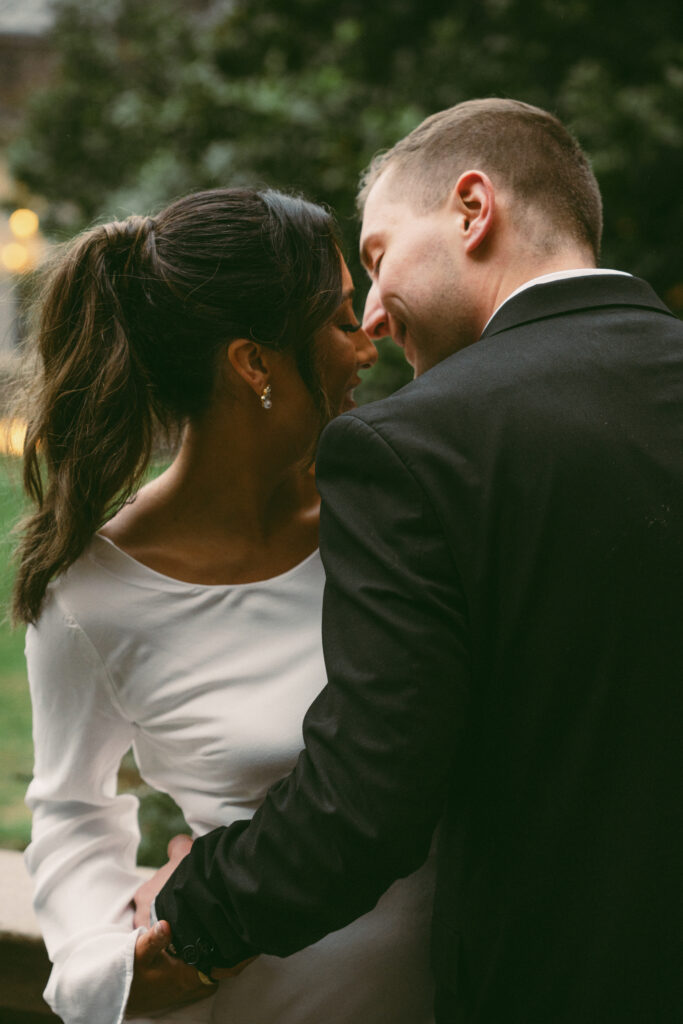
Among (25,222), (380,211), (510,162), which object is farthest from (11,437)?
(25,222)

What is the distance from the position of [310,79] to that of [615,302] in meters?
3.47

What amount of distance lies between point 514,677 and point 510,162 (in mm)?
908

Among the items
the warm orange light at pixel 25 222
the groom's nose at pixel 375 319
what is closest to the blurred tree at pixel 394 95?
the warm orange light at pixel 25 222

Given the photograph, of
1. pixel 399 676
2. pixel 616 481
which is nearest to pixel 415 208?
pixel 616 481

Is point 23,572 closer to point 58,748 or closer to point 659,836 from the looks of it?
point 58,748

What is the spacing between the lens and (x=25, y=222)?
6512 millimetres

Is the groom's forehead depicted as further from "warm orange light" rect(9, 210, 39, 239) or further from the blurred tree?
"warm orange light" rect(9, 210, 39, 239)

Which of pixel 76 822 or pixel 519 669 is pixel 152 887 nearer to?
pixel 76 822

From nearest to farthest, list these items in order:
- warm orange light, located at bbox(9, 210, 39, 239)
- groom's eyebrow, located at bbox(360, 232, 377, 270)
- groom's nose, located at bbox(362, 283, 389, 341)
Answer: groom's eyebrow, located at bbox(360, 232, 377, 270) < groom's nose, located at bbox(362, 283, 389, 341) < warm orange light, located at bbox(9, 210, 39, 239)

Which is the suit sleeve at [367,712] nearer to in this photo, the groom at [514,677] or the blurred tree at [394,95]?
the groom at [514,677]

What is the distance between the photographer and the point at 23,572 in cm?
172

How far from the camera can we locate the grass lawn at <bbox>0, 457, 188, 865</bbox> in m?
1.91

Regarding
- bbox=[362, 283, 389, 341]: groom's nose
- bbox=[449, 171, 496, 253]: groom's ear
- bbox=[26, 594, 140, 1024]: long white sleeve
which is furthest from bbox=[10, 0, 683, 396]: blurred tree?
bbox=[26, 594, 140, 1024]: long white sleeve

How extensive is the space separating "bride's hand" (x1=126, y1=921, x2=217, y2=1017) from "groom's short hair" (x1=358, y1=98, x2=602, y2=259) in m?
1.36
